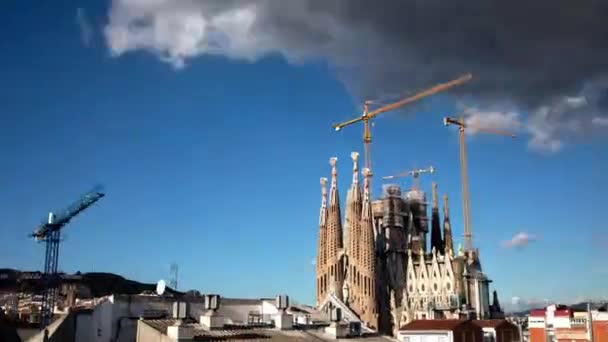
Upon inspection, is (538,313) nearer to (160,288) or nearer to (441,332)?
(441,332)

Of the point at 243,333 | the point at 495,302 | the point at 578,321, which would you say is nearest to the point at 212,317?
the point at 243,333

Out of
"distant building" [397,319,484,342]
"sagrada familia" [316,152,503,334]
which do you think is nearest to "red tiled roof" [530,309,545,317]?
"distant building" [397,319,484,342]

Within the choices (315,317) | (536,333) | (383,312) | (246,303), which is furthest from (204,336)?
(383,312)

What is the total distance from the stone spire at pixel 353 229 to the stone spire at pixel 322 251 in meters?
4.53

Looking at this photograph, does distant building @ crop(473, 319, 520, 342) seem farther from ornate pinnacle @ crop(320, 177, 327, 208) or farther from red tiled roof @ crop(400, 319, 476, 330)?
ornate pinnacle @ crop(320, 177, 327, 208)

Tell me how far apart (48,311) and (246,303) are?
31.6 meters

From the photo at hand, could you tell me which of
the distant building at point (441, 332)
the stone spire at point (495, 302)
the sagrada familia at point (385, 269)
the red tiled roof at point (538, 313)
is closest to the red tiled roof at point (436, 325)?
the distant building at point (441, 332)

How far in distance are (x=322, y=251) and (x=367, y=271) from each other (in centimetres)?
1150

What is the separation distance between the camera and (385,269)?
126 metres

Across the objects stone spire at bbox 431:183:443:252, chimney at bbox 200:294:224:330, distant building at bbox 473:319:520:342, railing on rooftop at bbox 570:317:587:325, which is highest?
stone spire at bbox 431:183:443:252

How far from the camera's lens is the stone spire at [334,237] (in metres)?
118

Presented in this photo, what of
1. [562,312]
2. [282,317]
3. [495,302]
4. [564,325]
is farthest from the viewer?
[495,302]

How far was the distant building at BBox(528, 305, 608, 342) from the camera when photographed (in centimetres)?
6719

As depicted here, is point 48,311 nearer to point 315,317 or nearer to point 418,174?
point 315,317
